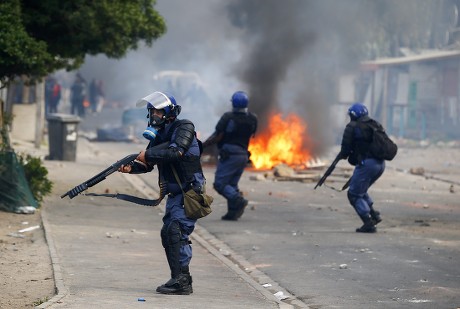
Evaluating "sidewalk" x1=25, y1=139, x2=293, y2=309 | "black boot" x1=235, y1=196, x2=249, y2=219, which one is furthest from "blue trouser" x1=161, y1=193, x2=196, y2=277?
"black boot" x1=235, y1=196, x2=249, y2=219

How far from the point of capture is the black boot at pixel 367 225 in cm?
1559

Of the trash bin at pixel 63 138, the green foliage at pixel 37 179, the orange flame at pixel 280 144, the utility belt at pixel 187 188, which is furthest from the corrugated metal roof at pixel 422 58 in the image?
the utility belt at pixel 187 188

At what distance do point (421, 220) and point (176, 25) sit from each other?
49.6 meters

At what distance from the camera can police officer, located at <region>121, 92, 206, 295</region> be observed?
32.2 feet

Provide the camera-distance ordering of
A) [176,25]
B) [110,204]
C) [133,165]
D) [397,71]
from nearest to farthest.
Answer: [133,165] → [110,204] → [397,71] → [176,25]

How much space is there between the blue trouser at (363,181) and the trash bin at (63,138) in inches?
552

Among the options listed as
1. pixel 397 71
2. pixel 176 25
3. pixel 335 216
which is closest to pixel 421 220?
pixel 335 216

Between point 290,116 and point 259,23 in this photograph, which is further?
point 259,23

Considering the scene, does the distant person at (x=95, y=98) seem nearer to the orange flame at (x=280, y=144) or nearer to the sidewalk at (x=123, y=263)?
the orange flame at (x=280, y=144)

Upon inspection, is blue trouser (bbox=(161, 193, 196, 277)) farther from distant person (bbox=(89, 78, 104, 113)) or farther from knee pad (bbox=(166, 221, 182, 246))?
distant person (bbox=(89, 78, 104, 113))

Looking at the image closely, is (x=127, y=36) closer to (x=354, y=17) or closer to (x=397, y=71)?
(x=354, y=17)

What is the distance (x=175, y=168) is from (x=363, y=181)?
611cm

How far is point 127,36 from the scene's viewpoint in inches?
762

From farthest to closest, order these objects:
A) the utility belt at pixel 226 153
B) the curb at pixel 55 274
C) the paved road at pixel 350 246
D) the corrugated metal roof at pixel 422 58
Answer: the corrugated metal roof at pixel 422 58 < the utility belt at pixel 226 153 < the paved road at pixel 350 246 < the curb at pixel 55 274
